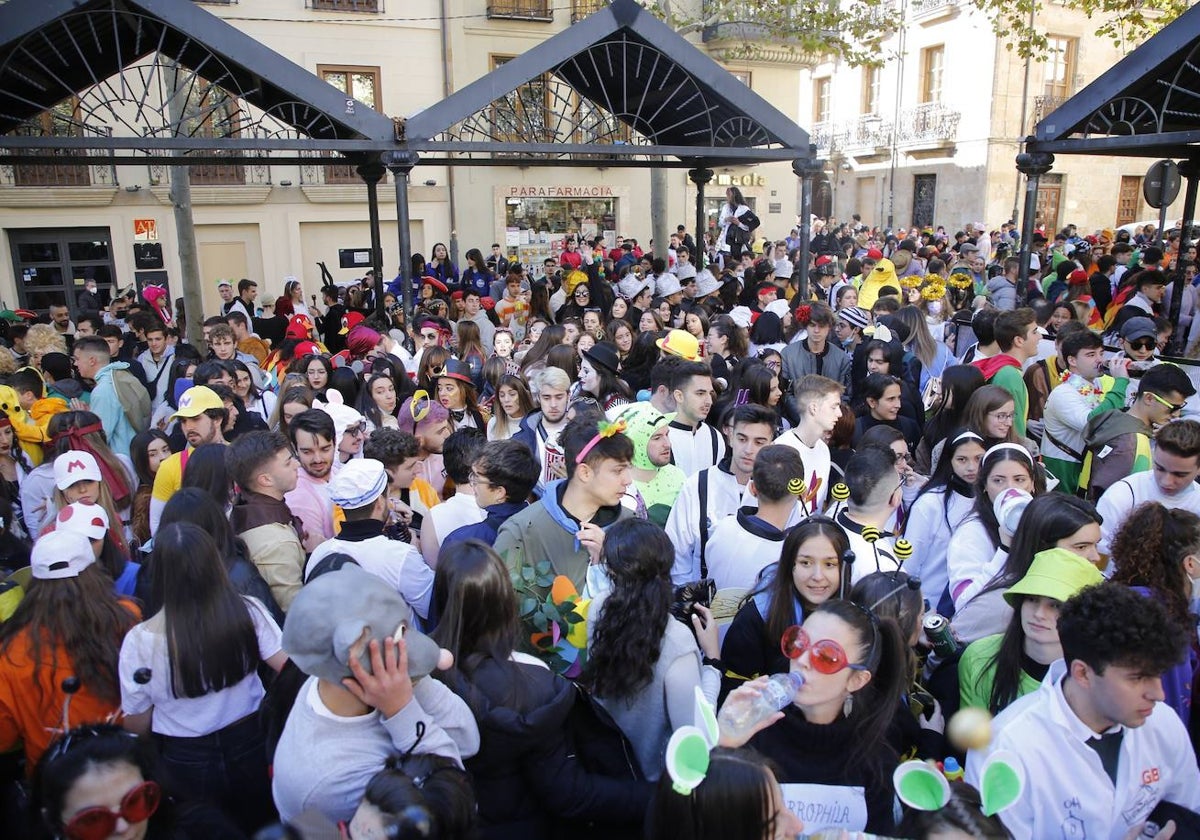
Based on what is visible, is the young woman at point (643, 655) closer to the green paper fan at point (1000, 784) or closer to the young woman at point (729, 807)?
the young woman at point (729, 807)

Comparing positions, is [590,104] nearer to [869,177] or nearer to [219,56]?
[219,56]

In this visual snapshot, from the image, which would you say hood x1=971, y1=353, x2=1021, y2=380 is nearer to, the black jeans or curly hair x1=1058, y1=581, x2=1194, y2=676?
curly hair x1=1058, y1=581, x2=1194, y2=676

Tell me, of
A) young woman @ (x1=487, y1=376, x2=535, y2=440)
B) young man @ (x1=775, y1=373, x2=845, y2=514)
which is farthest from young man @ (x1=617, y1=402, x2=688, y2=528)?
young woman @ (x1=487, y1=376, x2=535, y2=440)

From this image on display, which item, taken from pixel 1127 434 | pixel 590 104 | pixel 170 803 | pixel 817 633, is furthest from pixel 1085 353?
pixel 590 104

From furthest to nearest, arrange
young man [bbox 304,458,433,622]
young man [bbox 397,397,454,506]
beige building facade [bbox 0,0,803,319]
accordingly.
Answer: beige building facade [bbox 0,0,803,319] < young man [bbox 397,397,454,506] < young man [bbox 304,458,433,622]

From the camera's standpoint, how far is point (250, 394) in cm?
623

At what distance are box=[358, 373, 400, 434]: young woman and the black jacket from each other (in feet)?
12.5

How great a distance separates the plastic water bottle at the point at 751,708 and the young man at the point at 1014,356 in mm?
4113

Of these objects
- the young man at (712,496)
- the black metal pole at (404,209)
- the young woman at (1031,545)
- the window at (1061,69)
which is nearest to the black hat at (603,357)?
the young man at (712,496)

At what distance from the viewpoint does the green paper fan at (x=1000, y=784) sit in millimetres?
1623

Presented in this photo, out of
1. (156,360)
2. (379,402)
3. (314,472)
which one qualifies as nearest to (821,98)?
(156,360)

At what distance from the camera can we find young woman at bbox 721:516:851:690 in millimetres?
2816

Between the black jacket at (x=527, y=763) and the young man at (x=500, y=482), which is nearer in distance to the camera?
the black jacket at (x=527, y=763)

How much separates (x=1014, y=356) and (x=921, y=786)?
16.4ft
